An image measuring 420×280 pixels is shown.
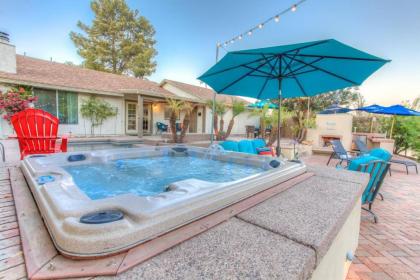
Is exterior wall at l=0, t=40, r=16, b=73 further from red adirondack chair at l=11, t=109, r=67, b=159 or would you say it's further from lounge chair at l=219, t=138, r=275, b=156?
lounge chair at l=219, t=138, r=275, b=156

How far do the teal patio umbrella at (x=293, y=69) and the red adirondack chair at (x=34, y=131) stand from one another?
3293 mm

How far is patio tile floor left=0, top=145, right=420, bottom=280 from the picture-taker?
1003 millimetres

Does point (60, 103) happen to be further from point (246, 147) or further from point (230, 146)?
point (246, 147)

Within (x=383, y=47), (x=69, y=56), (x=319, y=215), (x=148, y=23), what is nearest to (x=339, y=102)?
(x=383, y=47)

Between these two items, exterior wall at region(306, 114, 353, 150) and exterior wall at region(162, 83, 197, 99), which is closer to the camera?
exterior wall at region(306, 114, 353, 150)

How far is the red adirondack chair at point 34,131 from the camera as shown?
3.93 m

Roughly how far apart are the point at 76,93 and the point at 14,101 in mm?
2427

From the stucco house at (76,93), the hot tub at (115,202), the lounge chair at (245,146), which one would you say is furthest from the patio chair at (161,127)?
the hot tub at (115,202)

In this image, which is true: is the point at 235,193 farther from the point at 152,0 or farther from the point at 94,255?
the point at 152,0

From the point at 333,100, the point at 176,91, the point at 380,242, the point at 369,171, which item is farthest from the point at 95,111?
the point at 333,100

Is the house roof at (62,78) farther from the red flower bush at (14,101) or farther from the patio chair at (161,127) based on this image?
the patio chair at (161,127)

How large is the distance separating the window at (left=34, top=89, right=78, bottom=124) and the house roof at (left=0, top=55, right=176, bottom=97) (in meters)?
0.46

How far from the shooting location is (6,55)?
778 centimetres

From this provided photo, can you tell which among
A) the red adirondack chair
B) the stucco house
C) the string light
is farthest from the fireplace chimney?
the string light
